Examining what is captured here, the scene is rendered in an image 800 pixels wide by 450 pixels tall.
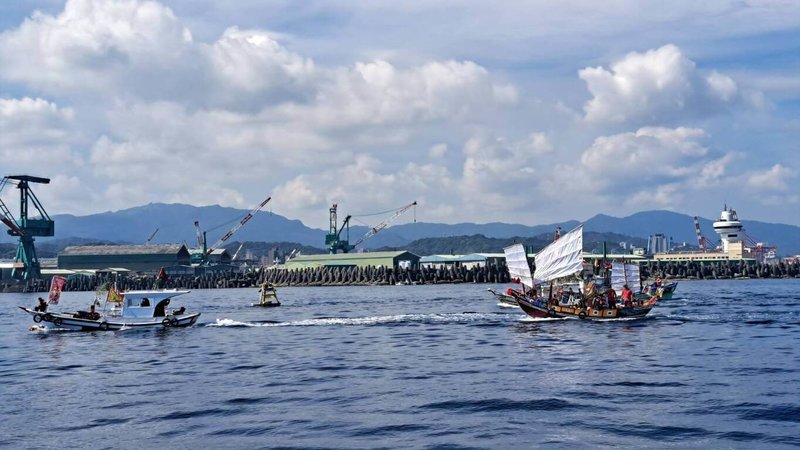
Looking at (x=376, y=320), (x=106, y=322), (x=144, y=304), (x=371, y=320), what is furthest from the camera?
(x=371, y=320)

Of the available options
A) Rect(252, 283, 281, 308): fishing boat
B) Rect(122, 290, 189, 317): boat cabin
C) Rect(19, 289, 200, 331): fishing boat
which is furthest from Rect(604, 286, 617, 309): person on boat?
Rect(252, 283, 281, 308): fishing boat

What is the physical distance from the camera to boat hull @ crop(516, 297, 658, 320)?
67.8 m

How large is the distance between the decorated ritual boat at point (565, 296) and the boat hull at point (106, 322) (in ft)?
93.1

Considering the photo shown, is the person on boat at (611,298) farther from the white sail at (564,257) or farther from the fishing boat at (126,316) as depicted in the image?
the fishing boat at (126,316)

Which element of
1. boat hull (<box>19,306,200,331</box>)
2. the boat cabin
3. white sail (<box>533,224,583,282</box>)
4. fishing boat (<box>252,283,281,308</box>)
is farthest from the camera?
fishing boat (<box>252,283,281,308</box>)

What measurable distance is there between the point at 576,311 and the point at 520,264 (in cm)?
676

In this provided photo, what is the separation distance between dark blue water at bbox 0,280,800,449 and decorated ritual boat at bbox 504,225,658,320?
5085 millimetres

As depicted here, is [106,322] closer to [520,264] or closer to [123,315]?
[123,315]

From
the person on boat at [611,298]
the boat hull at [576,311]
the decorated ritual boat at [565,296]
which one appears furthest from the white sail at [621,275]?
the person on boat at [611,298]

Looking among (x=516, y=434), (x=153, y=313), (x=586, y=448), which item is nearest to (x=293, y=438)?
(x=516, y=434)

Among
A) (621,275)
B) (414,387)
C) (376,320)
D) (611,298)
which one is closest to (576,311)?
(611,298)

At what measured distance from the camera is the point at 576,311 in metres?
68.2

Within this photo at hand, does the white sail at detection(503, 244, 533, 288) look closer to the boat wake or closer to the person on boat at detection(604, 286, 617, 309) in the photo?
the boat wake

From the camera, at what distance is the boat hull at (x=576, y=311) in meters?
67.8
